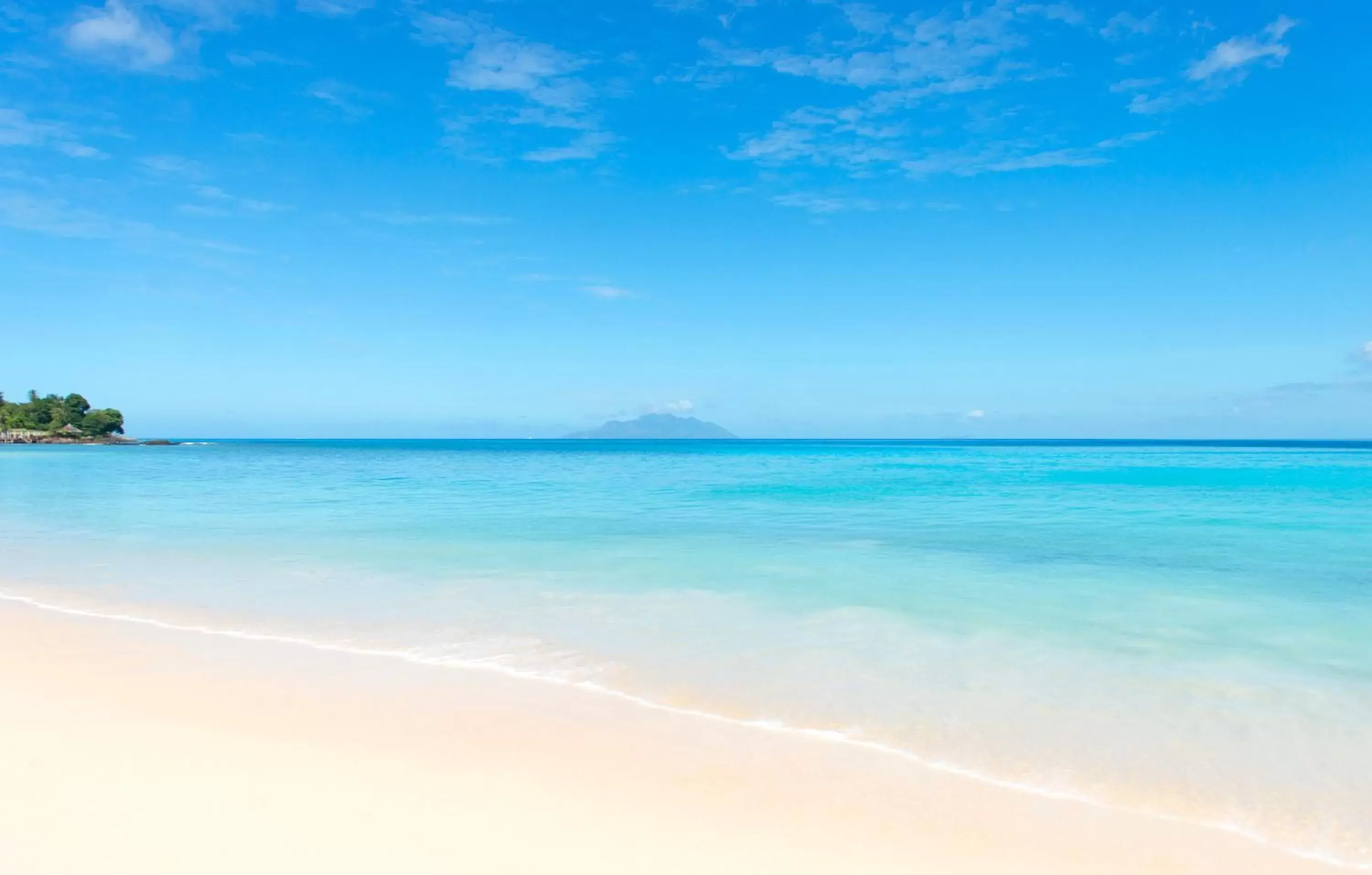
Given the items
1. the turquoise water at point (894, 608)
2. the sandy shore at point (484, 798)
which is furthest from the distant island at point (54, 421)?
the sandy shore at point (484, 798)

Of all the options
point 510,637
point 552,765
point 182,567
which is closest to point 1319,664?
point 552,765

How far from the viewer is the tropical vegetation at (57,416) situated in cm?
8800

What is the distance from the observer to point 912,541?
43.4ft

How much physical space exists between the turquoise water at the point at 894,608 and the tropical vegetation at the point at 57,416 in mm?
87635

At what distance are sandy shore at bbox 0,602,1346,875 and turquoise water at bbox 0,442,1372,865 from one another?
494 millimetres

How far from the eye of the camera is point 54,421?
3467 inches

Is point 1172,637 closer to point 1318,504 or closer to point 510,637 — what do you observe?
point 510,637

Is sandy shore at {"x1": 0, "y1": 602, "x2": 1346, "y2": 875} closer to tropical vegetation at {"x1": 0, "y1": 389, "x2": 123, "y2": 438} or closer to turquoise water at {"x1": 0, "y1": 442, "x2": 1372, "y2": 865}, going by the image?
turquoise water at {"x1": 0, "y1": 442, "x2": 1372, "y2": 865}

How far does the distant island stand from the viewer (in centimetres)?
8650

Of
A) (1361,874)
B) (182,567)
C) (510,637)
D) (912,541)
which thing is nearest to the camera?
(1361,874)

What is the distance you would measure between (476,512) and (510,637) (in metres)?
11.9

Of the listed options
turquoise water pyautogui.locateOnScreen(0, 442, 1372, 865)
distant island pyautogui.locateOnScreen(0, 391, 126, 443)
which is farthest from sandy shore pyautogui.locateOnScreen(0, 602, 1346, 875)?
distant island pyautogui.locateOnScreen(0, 391, 126, 443)

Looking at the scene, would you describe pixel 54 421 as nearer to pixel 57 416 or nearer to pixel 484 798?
pixel 57 416

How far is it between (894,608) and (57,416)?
111 metres
